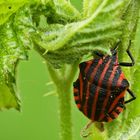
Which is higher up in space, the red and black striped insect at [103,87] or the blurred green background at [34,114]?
the red and black striped insect at [103,87]

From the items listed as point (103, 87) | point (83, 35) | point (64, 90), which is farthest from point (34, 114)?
point (83, 35)

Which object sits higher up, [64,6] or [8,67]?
[64,6]

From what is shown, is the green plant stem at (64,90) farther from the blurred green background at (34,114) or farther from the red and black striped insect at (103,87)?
the blurred green background at (34,114)

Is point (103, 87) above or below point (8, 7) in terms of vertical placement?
below

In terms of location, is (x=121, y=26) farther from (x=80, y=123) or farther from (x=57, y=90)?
(x=80, y=123)

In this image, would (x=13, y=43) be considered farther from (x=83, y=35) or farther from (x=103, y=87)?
(x=103, y=87)

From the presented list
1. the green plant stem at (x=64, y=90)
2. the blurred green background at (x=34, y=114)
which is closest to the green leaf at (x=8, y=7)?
the green plant stem at (x=64, y=90)

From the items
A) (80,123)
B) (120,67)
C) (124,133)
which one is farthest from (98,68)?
(80,123)
